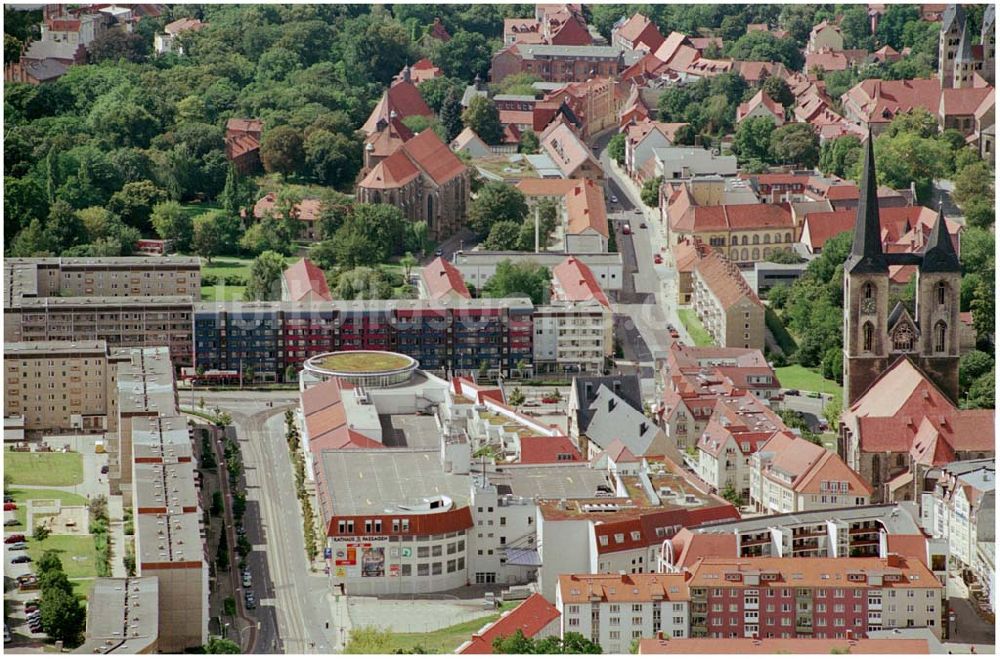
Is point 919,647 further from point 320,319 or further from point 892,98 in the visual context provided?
point 892,98

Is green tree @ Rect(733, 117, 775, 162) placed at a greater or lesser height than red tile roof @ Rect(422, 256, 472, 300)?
greater

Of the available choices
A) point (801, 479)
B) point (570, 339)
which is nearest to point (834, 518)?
point (801, 479)

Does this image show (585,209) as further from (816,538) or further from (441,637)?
(441,637)

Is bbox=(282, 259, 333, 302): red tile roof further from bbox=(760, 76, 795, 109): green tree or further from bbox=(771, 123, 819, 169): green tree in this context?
bbox=(760, 76, 795, 109): green tree

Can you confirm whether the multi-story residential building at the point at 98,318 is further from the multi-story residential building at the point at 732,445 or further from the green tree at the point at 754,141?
the green tree at the point at 754,141

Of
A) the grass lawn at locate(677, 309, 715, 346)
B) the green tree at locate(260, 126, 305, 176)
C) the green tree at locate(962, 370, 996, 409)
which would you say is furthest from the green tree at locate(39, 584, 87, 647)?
the green tree at locate(260, 126, 305, 176)

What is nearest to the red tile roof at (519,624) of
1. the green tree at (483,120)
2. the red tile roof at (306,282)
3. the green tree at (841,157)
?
the red tile roof at (306,282)
